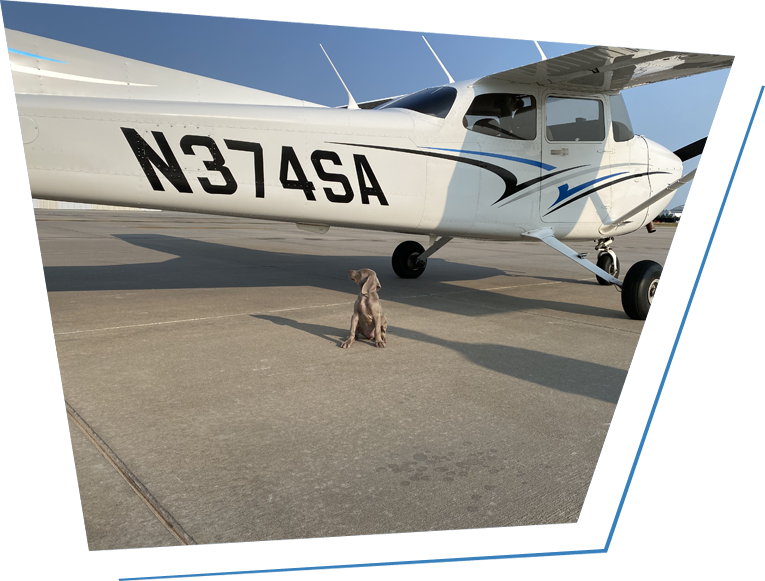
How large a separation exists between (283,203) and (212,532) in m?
3.44

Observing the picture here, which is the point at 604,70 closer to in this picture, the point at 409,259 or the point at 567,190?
the point at 567,190

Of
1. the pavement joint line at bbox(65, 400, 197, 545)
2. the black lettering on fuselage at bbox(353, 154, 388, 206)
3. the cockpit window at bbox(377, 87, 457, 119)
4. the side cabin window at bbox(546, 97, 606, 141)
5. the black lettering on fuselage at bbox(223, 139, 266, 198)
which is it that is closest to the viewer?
the pavement joint line at bbox(65, 400, 197, 545)

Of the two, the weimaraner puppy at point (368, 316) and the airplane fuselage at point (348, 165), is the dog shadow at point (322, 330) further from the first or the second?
the airplane fuselage at point (348, 165)

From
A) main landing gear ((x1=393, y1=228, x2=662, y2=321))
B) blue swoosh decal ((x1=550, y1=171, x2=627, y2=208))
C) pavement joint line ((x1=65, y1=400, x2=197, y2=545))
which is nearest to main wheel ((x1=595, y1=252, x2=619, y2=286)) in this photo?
main landing gear ((x1=393, y1=228, x2=662, y2=321))

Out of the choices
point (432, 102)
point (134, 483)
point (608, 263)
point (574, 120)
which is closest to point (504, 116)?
point (432, 102)

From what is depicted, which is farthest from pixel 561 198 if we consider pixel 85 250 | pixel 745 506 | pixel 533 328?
pixel 85 250

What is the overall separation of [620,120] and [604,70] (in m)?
1.24

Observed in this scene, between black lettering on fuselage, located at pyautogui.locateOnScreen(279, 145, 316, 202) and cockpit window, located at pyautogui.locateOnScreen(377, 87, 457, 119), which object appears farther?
cockpit window, located at pyautogui.locateOnScreen(377, 87, 457, 119)

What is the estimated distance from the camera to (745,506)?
1.55 meters

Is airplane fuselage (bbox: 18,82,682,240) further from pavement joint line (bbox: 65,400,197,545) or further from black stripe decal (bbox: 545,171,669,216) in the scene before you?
pavement joint line (bbox: 65,400,197,545)

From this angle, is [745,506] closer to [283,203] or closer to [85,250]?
[283,203]

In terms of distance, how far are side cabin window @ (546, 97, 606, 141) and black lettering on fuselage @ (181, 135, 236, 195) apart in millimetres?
3440

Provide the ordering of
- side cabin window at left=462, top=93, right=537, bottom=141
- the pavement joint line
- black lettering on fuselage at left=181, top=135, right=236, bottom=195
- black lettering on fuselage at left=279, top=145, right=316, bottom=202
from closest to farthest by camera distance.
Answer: the pavement joint line → black lettering on fuselage at left=181, top=135, right=236, bottom=195 → black lettering on fuselage at left=279, top=145, right=316, bottom=202 → side cabin window at left=462, top=93, right=537, bottom=141

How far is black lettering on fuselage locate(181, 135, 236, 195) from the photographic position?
4.46 metres
